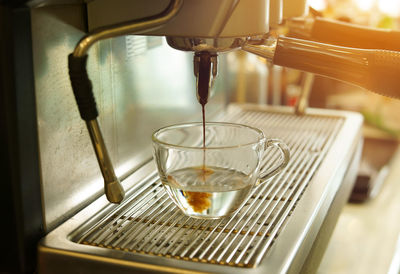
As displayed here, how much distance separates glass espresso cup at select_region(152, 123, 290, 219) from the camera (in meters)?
0.57

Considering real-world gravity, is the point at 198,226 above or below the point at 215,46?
below

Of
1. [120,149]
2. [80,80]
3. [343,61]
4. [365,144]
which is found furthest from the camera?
[365,144]

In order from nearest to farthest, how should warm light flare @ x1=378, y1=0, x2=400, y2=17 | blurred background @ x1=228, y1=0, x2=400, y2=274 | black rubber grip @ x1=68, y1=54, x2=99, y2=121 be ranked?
black rubber grip @ x1=68, y1=54, x2=99, y2=121 < blurred background @ x1=228, y1=0, x2=400, y2=274 < warm light flare @ x1=378, y1=0, x2=400, y2=17

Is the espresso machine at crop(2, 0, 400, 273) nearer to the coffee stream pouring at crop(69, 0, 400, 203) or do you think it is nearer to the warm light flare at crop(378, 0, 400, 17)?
the coffee stream pouring at crop(69, 0, 400, 203)

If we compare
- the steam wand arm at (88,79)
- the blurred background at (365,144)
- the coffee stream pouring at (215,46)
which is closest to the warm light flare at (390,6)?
the blurred background at (365,144)

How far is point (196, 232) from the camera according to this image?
58 centimetres

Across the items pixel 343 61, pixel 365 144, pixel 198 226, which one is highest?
pixel 343 61

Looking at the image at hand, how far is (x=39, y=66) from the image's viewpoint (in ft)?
1.83

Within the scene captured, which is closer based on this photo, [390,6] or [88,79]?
[88,79]

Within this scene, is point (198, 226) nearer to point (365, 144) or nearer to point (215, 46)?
point (215, 46)

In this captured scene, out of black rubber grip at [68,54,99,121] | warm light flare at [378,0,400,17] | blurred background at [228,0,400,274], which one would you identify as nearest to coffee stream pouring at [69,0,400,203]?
black rubber grip at [68,54,99,121]

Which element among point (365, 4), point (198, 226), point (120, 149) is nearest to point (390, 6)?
point (365, 4)

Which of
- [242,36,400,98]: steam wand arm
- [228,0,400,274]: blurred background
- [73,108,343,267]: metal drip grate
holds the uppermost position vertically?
[242,36,400,98]: steam wand arm

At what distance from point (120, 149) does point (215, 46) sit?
0.23m
